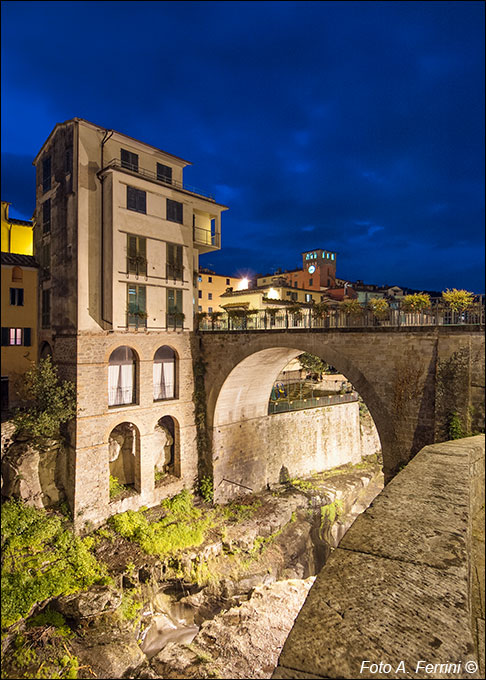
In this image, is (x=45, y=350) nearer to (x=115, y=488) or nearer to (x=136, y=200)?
(x=115, y=488)

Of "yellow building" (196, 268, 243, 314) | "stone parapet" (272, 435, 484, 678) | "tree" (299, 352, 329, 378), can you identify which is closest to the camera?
"stone parapet" (272, 435, 484, 678)

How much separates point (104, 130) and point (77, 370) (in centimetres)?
1220

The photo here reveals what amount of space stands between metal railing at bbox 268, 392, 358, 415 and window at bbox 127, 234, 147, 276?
12.4 metres

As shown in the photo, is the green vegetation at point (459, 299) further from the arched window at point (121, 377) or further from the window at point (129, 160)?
the window at point (129, 160)

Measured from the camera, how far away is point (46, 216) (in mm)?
21594

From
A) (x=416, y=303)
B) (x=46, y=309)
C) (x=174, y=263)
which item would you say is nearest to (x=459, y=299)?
(x=416, y=303)

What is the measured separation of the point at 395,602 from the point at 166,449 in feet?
68.2

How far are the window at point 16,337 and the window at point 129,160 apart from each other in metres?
11.2

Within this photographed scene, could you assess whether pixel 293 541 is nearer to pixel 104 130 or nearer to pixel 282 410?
pixel 282 410

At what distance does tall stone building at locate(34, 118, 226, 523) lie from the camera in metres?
Result: 18.0

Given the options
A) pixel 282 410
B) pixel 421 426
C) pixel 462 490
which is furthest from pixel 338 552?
pixel 282 410

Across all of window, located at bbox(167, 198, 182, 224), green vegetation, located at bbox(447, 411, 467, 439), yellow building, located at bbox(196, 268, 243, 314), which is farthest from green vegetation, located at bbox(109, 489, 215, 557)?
yellow building, located at bbox(196, 268, 243, 314)

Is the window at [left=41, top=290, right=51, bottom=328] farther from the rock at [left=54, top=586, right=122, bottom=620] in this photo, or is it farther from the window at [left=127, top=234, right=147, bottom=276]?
the rock at [left=54, top=586, right=122, bottom=620]

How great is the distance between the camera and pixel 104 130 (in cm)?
1906
